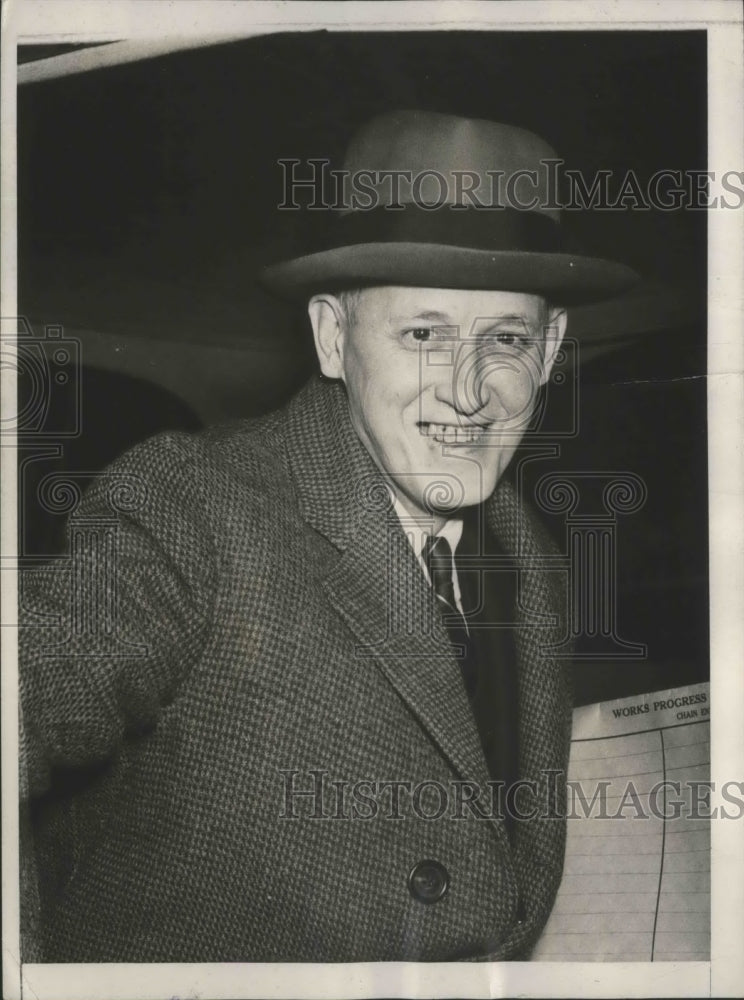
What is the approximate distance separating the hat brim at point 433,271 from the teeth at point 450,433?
0.46 ft

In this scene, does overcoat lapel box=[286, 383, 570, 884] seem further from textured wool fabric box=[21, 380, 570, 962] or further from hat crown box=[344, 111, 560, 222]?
hat crown box=[344, 111, 560, 222]

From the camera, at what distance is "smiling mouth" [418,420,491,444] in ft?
3.17

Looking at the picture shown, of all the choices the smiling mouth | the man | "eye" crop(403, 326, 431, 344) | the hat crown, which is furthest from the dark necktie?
the hat crown

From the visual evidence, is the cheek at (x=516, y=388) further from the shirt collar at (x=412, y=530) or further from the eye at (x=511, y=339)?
the shirt collar at (x=412, y=530)

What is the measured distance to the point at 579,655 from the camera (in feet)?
3.27

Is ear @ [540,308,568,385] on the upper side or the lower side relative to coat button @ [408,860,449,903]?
upper

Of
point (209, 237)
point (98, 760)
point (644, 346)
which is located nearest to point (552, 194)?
point (644, 346)

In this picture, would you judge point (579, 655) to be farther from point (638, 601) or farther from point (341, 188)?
point (341, 188)

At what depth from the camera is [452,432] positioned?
0.97 m

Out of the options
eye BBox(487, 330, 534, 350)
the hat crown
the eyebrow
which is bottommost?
eye BBox(487, 330, 534, 350)

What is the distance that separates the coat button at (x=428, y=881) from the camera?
93 centimetres

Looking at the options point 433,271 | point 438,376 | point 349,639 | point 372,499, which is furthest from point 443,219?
point 349,639

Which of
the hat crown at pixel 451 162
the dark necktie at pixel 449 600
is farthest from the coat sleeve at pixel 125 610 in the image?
the hat crown at pixel 451 162

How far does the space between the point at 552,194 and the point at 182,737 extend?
0.67m
